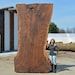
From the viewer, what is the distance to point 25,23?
1711cm

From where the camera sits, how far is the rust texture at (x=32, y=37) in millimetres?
17094

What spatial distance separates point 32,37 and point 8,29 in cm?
3268

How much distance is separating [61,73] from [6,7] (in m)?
32.9

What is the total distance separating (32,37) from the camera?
17.1m

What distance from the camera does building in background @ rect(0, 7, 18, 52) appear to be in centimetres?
4812

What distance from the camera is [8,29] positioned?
49469mm

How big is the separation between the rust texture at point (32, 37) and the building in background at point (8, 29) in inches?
1196

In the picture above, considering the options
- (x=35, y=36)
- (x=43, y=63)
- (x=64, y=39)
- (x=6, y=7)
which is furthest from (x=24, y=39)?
(x=64, y=39)

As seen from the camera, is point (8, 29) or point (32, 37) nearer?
point (32, 37)

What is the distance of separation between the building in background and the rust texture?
3037 cm

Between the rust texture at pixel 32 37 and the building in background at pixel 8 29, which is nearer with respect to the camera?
the rust texture at pixel 32 37

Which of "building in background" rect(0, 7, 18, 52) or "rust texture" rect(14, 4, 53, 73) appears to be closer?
"rust texture" rect(14, 4, 53, 73)

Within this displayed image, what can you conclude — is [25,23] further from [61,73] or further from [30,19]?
[61,73]

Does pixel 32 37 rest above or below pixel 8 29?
above
